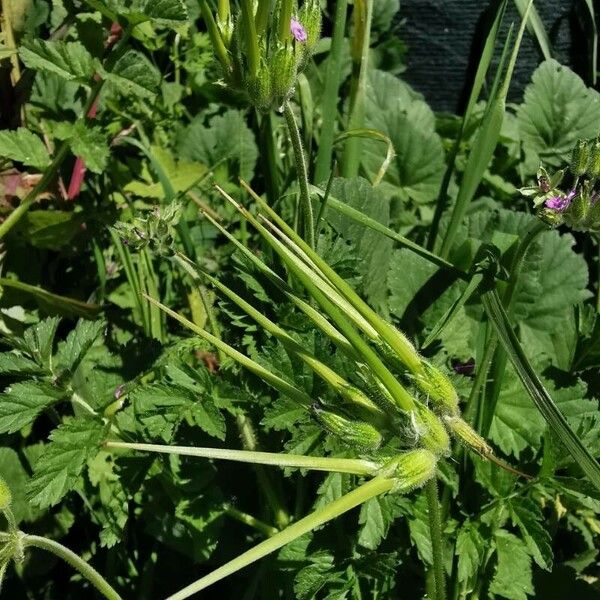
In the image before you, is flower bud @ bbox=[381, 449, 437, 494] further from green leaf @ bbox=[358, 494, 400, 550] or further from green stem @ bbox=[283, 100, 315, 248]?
green stem @ bbox=[283, 100, 315, 248]

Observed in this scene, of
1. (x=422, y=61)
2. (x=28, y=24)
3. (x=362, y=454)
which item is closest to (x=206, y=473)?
(x=362, y=454)

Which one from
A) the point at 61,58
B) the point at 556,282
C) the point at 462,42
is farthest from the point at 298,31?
the point at 462,42

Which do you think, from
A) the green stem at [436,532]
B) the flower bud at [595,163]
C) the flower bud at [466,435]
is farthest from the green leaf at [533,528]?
the flower bud at [595,163]

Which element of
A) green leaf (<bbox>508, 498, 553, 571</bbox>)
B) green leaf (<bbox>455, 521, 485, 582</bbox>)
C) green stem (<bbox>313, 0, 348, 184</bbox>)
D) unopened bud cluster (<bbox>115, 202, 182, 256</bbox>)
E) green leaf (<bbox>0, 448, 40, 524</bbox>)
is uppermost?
green stem (<bbox>313, 0, 348, 184</bbox>)

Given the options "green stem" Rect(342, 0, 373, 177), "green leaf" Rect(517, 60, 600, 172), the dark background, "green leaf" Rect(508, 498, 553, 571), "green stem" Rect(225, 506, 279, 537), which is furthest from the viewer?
the dark background

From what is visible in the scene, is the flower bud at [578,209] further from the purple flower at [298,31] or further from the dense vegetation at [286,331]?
the purple flower at [298,31]

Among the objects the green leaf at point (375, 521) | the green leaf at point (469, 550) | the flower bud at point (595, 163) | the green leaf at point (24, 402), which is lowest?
the green leaf at point (469, 550)

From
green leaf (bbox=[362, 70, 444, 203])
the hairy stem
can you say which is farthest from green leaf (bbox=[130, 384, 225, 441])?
green leaf (bbox=[362, 70, 444, 203])
